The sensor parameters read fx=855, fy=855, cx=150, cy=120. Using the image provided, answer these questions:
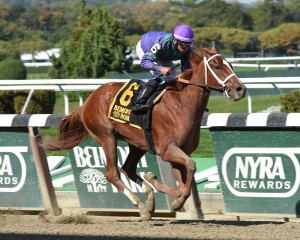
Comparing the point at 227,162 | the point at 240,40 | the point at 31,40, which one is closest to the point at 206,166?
the point at 227,162

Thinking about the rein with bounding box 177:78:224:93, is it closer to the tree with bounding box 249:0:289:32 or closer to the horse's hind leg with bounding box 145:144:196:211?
the horse's hind leg with bounding box 145:144:196:211

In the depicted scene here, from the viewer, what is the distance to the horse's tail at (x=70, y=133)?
23.0 feet

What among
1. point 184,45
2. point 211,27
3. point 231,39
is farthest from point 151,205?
point 211,27

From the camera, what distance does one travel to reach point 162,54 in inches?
261

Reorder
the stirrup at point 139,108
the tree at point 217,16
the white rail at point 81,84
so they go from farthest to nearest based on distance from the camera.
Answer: the tree at point 217,16 → the white rail at point 81,84 → the stirrup at point 139,108

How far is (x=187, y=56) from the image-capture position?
663cm

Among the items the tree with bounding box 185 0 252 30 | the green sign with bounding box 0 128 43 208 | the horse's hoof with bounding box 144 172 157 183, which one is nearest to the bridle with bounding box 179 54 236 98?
the horse's hoof with bounding box 144 172 157 183

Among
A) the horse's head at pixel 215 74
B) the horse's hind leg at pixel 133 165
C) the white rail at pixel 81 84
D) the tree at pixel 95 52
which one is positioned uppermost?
the horse's head at pixel 215 74

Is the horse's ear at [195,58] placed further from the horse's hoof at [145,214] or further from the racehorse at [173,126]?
the horse's hoof at [145,214]

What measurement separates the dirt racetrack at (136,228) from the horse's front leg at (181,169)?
19 cm

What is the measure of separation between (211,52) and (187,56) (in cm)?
40

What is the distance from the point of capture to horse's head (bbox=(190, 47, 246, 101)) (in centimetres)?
597

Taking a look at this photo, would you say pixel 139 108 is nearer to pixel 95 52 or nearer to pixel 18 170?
pixel 18 170

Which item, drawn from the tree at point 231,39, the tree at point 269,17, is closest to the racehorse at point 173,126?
the tree at point 231,39
